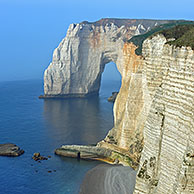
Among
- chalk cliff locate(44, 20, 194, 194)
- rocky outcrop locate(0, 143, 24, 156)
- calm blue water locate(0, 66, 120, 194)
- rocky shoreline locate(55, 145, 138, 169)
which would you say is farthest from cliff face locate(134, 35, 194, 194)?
rocky outcrop locate(0, 143, 24, 156)

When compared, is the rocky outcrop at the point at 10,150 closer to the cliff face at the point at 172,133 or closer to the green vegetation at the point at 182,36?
the cliff face at the point at 172,133

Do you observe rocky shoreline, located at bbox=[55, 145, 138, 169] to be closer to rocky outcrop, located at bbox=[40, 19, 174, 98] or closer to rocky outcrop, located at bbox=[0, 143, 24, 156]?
rocky outcrop, located at bbox=[0, 143, 24, 156]

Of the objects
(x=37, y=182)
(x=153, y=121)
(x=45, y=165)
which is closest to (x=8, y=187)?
(x=37, y=182)

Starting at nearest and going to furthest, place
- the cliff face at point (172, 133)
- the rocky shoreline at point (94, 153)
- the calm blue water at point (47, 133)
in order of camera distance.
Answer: the cliff face at point (172, 133) < the calm blue water at point (47, 133) < the rocky shoreline at point (94, 153)

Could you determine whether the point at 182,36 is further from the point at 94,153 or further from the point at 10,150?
the point at 10,150

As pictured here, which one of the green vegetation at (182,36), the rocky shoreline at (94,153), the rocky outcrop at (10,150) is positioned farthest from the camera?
the rocky outcrop at (10,150)

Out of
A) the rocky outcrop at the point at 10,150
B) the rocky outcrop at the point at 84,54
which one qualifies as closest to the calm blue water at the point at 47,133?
the rocky outcrop at the point at 10,150
